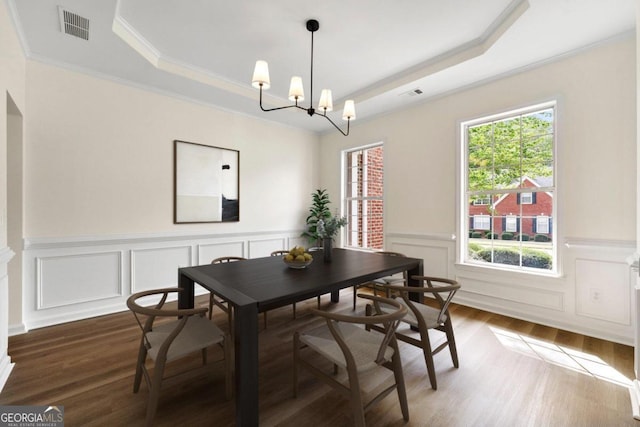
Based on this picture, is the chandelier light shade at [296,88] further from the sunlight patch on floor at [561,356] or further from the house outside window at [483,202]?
the sunlight patch on floor at [561,356]

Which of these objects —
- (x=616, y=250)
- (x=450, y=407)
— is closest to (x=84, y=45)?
(x=450, y=407)

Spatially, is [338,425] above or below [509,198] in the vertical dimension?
below

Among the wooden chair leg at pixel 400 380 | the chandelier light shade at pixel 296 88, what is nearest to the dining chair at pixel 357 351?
the wooden chair leg at pixel 400 380

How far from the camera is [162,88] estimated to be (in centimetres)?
365

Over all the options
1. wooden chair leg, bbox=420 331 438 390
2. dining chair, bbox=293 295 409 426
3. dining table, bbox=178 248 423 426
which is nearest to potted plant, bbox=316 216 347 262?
dining table, bbox=178 248 423 426

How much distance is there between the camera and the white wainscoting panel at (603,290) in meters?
2.60

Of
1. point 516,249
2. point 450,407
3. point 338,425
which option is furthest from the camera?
point 516,249

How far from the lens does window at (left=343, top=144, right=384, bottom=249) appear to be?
15.9 ft

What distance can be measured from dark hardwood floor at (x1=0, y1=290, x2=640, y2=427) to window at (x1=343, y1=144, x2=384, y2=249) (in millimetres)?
2421

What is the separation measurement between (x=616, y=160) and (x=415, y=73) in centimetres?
219

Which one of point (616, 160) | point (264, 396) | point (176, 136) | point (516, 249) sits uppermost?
point (176, 136)

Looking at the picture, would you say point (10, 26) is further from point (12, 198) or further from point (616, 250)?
point (616, 250)

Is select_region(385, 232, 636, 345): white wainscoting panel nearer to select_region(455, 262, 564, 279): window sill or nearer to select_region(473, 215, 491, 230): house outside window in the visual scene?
select_region(455, 262, 564, 279): window sill

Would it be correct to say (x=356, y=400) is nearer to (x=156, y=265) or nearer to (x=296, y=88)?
(x=296, y=88)
